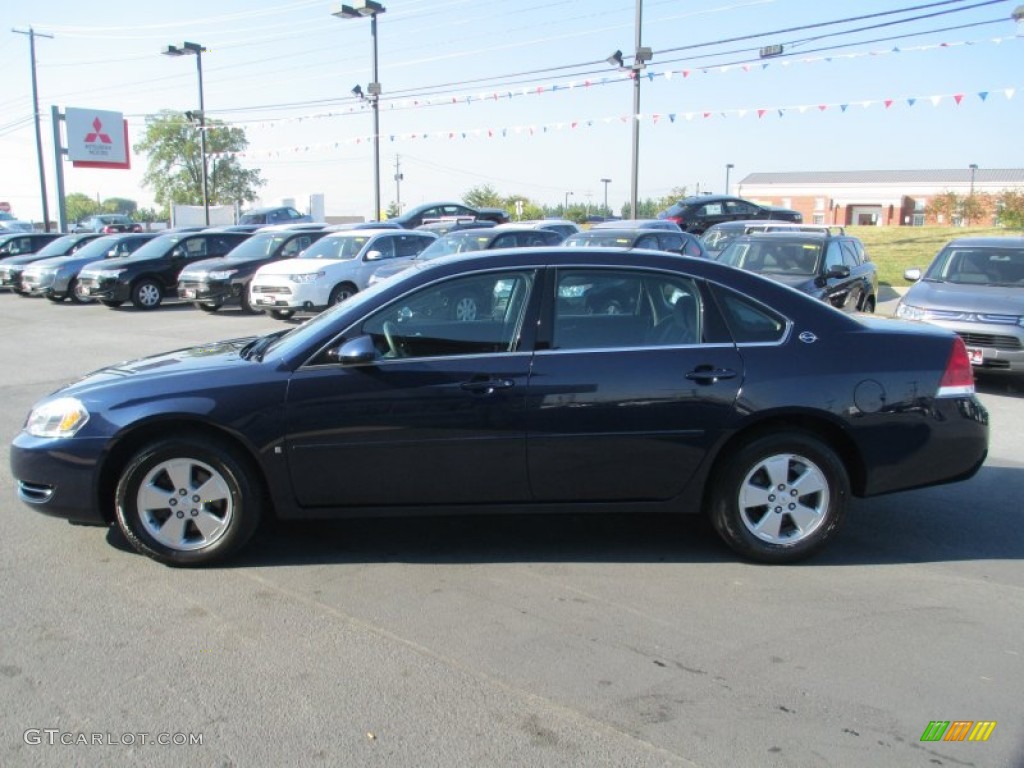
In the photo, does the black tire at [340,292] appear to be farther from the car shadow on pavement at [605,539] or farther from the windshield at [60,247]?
the windshield at [60,247]

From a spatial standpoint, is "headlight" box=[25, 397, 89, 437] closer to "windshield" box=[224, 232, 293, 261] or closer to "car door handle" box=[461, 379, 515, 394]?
"car door handle" box=[461, 379, 515, 394]

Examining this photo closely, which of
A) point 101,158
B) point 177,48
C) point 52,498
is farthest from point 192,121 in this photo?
point 52,498

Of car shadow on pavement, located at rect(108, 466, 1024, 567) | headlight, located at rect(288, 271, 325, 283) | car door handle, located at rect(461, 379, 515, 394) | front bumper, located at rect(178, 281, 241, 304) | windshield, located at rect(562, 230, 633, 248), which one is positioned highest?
windshield, located at rect(562, 230, 633, 248)

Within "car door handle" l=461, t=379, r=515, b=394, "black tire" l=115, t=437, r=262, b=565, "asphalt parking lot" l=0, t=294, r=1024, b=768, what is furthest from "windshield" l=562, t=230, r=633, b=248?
"black tire" l=115, t=437, r=262, b=565

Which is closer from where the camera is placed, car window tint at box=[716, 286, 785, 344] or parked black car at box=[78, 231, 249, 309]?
car window tint at box=[716, 286, 785, 344]

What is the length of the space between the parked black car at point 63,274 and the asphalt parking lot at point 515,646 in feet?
53.6

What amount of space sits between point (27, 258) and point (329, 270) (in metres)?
12.3

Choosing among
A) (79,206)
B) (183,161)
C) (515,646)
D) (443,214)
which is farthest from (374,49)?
(79,206)

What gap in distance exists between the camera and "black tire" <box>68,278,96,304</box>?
63.4ft

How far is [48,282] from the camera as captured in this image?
20.0 m

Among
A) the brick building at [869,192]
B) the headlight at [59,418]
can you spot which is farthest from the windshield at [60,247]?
the brick building at [869,192]

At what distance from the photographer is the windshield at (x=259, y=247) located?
61.2ft

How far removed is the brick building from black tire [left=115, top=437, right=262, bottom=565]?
7696 centimetres

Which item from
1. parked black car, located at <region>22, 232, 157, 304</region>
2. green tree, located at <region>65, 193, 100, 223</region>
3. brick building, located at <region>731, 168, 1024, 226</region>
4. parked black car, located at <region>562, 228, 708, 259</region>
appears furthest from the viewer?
green tree, located at <region>65, 193, 100, 223</region>
